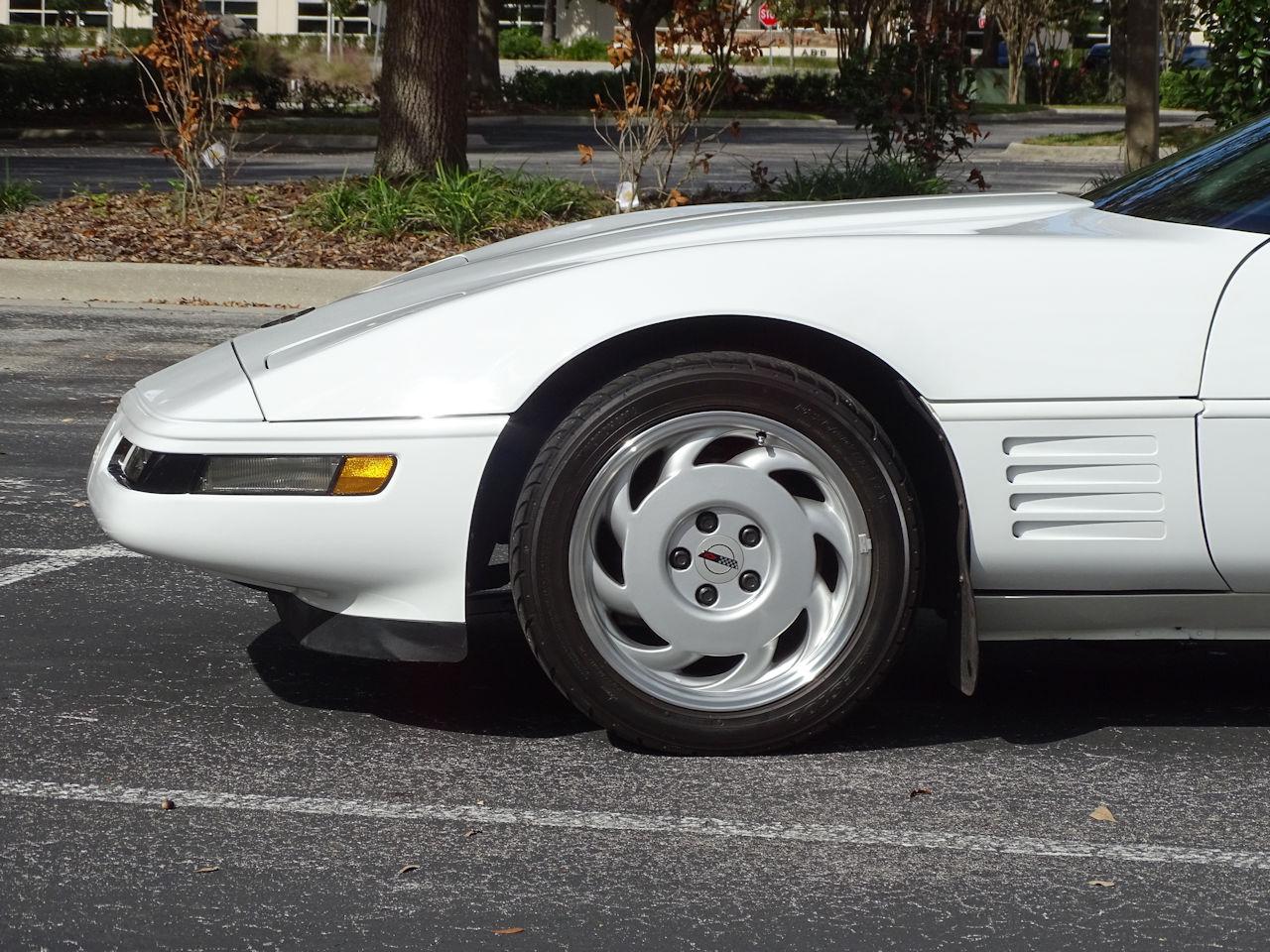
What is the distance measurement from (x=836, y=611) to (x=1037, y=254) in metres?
0.77

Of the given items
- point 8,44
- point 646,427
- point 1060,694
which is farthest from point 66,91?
point 646,427

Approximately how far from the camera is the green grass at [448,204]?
40.0 ft

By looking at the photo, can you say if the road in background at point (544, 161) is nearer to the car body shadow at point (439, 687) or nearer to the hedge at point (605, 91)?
the hedge at point (605, 91)

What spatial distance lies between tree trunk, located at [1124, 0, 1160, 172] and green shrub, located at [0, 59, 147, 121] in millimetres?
15872

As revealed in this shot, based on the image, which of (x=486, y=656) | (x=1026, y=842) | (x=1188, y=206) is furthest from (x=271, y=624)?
(x=1188, y=206)

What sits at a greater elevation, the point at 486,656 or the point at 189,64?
the point at 189,64

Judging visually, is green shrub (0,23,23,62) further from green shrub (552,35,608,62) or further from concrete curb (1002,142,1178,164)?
green shrub (552,35,608,62)

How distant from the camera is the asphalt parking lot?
2713 millimetres

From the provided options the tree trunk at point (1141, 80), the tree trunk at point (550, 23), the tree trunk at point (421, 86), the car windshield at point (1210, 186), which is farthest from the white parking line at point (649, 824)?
the tree trunk at point (550, 23)

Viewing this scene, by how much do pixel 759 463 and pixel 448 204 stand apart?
9.38 meters

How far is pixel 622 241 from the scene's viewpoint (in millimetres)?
3734

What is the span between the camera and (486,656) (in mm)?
4129

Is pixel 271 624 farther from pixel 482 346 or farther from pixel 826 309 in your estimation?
pixel 826 309

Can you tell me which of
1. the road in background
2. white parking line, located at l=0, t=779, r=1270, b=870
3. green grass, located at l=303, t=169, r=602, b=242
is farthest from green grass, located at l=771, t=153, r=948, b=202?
white parking line, located at l=0, t=779, r=1270, b=870
